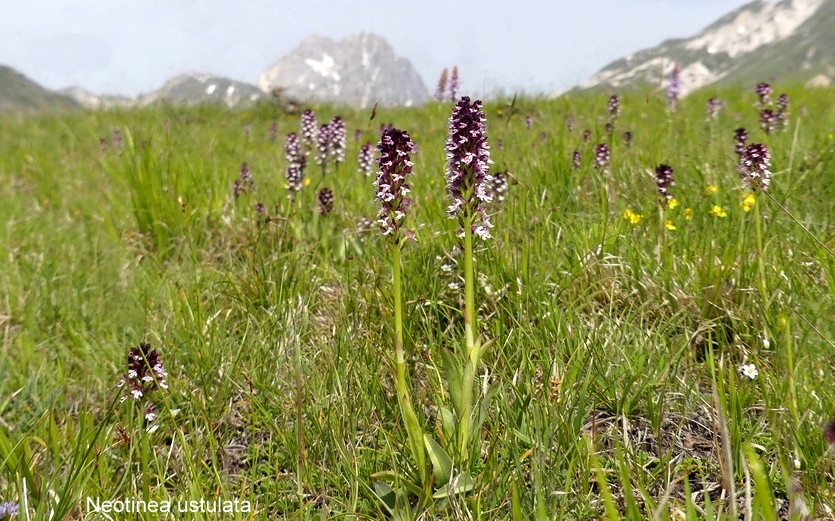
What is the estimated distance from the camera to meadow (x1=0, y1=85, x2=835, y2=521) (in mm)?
1671

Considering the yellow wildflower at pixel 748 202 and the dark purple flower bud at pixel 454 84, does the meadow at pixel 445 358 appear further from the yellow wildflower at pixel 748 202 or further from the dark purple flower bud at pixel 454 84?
the dark purple flower bud at pixel 454 84

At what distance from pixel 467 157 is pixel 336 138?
284 cm

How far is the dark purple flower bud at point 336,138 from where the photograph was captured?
4.41 meters

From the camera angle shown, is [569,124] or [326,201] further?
[569,124]

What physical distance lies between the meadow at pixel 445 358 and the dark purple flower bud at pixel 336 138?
1.18 ft

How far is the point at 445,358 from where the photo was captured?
66.1 inches

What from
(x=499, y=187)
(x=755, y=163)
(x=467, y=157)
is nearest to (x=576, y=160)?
(x=499, y=187)

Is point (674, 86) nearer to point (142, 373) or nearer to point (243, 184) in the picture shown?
point (243, 184)

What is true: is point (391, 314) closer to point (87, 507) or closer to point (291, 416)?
point (291, 416)

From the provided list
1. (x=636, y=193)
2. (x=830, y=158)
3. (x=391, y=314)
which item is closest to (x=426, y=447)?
(x=391, y=314)

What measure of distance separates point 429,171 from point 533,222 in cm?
162

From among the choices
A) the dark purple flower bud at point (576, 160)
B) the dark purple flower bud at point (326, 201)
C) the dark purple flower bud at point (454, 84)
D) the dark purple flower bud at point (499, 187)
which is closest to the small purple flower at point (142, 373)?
the dark purple flower bud at point (326, 201)

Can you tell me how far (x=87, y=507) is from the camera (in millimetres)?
1715

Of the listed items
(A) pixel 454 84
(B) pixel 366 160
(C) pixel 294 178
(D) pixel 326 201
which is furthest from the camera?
(A) pixel 454 84
